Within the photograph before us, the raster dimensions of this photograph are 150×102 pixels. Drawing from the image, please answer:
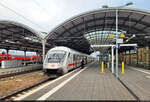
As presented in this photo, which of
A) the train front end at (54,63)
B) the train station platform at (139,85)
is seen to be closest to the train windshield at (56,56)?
the train front end at (54,63)

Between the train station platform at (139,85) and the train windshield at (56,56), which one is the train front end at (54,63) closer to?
the train windshield at (56,56)

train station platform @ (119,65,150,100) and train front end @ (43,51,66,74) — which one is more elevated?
train front end @ (43,51,66,74)

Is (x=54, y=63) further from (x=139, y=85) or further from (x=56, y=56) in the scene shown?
(x=139, y=85)

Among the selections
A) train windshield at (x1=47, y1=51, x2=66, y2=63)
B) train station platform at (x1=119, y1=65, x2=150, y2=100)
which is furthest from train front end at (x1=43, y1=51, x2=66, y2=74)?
train station platform at (x1=119, y1=65, x2=150, y2=100)

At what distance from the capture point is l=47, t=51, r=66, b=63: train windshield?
1151cm

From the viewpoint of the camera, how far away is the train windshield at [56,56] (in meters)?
11.5

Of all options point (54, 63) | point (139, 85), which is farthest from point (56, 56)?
point (139, 85)

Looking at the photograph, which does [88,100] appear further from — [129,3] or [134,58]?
[134,58]

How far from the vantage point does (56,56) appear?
12.0m

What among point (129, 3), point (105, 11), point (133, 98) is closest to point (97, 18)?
point (105, 11)

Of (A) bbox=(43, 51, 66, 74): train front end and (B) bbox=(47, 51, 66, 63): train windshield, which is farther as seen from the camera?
(B) bbox=(47, 51, 66, 63): train windshield

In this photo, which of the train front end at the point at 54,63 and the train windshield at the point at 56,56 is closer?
the train front end at the point at 54,63

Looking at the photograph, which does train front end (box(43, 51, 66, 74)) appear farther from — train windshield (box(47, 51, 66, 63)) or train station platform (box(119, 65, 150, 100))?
train station platform (box(119, 65, 150, 100))

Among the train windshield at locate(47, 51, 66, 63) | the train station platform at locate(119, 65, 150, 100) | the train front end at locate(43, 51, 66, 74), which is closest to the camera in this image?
the train station platform at locate(119, 65, 150, 100)
